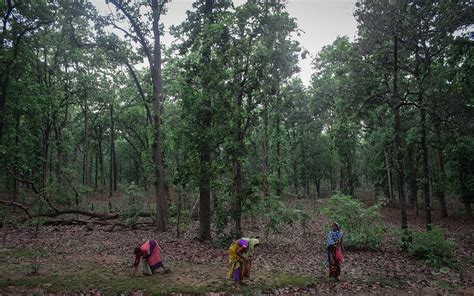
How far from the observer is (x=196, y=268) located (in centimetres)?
999

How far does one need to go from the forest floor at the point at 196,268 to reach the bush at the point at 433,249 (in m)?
0.44

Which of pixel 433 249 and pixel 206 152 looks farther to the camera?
pixel 206 152

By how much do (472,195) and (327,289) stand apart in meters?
20.6

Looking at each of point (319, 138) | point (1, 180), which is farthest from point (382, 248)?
point (1, 180)

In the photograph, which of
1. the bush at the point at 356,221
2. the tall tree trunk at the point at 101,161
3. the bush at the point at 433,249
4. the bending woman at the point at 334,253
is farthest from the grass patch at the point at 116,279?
the tall tree trunk at the point at 101,161

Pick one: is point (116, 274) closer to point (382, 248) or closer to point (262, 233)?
point (262, 233)

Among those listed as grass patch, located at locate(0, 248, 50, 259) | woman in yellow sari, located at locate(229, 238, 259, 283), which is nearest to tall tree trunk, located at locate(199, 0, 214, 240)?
woman in yellow sari, located at locate(229, 238, 259, 283)

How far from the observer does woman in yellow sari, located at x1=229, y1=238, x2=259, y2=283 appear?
8594 millimetres

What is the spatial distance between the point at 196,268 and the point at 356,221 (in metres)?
8.15

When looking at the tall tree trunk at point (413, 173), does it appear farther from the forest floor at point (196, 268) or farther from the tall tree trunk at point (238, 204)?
the tall tree trunk at point (238, 204)

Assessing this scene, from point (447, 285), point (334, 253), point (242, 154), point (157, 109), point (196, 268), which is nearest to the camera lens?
point (447, 285)

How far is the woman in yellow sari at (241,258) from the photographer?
28.2 feet

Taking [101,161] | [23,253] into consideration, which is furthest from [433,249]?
[101,161]

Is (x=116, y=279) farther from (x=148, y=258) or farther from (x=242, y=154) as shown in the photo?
(x=242, y=154)
